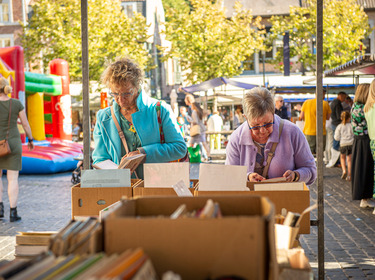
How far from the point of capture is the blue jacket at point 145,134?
4.21 metres

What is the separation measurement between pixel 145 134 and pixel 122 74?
47 centimetres

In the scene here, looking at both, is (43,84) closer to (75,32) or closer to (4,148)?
(4,148)

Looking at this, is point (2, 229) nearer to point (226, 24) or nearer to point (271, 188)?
point (271, 188)

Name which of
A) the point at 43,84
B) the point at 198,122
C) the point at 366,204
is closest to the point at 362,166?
the point at 366,204

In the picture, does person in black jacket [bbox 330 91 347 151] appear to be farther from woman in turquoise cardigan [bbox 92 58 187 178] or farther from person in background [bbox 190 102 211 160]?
woman in turquoise cardigan [bbox 92 58 187 178]

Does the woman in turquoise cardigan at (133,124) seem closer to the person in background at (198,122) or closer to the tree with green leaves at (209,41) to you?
the person in background at (198,122)

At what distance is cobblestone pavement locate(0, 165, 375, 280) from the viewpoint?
18.3 feet

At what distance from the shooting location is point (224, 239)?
1.76m

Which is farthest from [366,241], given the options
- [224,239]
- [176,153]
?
[224,239]

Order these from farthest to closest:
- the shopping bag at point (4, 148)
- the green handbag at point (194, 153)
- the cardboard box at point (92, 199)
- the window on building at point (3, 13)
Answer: the window on building at point (3, 13)
the green handbag at point (194, 153)
the shopping bag at point (4, 148)
the cardboard box at point (92, 199)

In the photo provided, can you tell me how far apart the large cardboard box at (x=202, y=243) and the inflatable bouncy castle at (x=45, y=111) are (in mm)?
13066

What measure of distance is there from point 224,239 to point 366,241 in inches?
206

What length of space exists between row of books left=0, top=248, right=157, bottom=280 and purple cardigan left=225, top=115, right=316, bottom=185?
2.39m

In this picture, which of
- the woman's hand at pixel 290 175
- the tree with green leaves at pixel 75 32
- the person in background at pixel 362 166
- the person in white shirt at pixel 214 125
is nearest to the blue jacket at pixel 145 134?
the woman's hand at pixel 290 175
